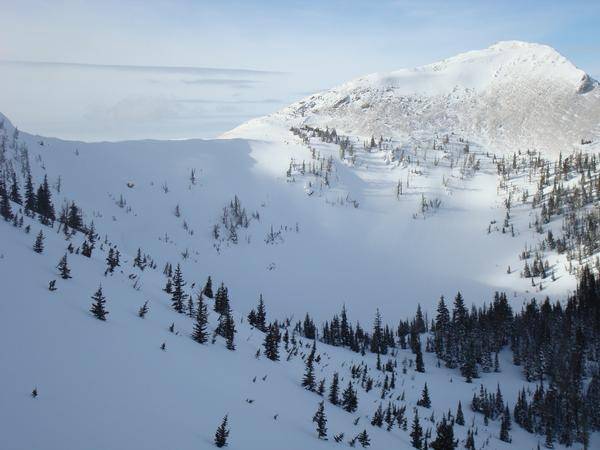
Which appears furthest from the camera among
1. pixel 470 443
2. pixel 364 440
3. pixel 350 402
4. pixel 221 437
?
pixel 470 443

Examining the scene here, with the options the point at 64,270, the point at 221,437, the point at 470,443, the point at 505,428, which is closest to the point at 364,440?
the point at 221,437

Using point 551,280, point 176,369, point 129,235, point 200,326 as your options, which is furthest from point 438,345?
→ point 129,235

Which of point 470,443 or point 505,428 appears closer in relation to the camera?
point 470,443

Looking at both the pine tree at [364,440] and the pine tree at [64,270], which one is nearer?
the pine tree at [364,440]

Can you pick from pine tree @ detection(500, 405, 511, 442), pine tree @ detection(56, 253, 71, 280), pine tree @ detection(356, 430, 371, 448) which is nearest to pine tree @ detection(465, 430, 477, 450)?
pine tree @ detection(500, 405, 511, 442)

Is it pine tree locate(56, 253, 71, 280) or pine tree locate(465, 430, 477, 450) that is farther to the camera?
pine tree locate(465, 430, 477, 450)

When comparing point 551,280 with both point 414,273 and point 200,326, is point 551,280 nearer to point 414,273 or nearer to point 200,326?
point 414,273

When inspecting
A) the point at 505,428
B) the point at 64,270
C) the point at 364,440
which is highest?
the point at 64,270

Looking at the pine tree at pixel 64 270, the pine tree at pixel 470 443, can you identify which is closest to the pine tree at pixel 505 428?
the pine tree at pixel 470 443

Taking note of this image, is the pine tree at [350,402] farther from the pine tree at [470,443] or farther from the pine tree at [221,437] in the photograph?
the pine tree at [470,443]

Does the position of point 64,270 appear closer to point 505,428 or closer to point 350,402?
point 350,402

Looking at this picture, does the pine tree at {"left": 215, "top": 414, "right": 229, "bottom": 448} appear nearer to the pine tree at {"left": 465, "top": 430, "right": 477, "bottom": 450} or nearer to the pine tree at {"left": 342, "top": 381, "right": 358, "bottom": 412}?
the pine tree at {"left": 342, "top": 381, "right": 358, "bottom": 412}
